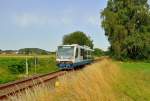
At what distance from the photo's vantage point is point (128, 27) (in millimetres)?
73812

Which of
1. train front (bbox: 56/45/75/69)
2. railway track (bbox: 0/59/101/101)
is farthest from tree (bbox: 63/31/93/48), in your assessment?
railway track (bbox: 0/59/101/101)

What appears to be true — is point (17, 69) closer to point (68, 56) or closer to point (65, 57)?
point (65, 57)

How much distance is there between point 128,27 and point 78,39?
79766 mm

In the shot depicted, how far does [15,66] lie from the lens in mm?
41219

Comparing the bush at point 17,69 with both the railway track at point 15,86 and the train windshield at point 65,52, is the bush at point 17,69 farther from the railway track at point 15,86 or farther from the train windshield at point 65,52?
the railway track at point 15,86

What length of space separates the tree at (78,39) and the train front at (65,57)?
104 metres

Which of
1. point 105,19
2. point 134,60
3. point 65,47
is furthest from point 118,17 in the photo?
point 65,47

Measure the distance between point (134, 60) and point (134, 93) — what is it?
6110 cm

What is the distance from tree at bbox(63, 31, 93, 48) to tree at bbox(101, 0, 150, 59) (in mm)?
73535

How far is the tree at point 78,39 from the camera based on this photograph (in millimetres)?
150087

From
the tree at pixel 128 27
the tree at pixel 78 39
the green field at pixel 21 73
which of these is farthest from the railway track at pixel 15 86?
the tree at pixel 78 39

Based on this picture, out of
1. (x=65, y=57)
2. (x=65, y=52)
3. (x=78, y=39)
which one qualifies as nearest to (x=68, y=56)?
(x=65, y=57)

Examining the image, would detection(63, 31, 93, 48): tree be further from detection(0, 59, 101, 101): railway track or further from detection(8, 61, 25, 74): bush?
detection(0, 59, 101, 101): railway track

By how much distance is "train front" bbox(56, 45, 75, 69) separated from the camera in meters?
41.9
